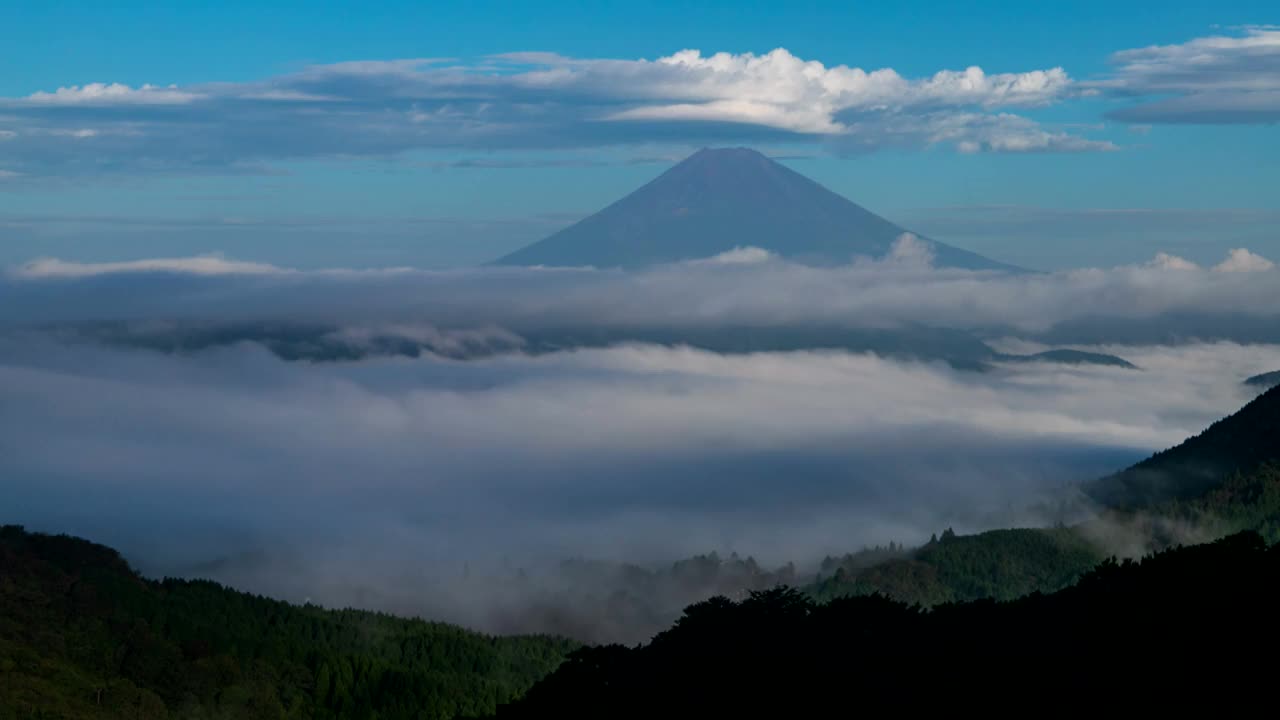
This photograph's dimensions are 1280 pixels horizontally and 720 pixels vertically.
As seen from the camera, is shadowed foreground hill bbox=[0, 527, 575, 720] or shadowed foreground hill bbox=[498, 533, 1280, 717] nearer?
shadowed foreground hill bbox=[498, 533, 1280, 717]

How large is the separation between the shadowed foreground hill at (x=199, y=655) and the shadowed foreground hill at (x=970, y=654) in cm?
7284

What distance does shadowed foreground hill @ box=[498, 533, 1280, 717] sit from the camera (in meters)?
48.4

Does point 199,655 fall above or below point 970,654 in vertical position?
below

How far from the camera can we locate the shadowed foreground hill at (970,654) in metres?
48.4

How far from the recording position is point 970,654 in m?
56.1

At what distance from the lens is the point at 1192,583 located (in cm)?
5547

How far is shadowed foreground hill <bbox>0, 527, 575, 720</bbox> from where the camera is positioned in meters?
128

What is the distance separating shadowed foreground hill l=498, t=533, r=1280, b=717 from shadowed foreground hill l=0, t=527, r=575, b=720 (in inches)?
2868

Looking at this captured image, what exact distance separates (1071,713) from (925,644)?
456 inches

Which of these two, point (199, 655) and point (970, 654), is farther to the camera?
point (199, 655)

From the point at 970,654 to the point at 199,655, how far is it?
105407 millimetres

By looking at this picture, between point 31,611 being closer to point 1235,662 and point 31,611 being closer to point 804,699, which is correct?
point 804,699

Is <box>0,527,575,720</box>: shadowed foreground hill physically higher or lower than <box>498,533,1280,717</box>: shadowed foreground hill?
lower

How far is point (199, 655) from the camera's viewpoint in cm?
14250
